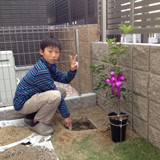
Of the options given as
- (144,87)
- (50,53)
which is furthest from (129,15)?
(50,53)

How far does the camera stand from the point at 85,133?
254 cm

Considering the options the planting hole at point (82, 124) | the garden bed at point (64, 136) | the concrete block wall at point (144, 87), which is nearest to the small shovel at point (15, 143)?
the garden bed at point (64, 136)

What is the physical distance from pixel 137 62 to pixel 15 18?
475cm

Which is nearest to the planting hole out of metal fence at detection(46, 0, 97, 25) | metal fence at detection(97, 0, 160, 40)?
metal fence at detection(97, 0, 160, 40)

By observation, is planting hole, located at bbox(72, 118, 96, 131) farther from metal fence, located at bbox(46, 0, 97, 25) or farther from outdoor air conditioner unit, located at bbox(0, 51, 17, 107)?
metal fence, located at bbox(46, 0, 97, 25)

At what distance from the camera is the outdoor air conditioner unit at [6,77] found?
3.19 m

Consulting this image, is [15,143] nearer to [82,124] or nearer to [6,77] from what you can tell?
[82,124]

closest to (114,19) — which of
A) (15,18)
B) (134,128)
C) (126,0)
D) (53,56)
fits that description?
(126,0)

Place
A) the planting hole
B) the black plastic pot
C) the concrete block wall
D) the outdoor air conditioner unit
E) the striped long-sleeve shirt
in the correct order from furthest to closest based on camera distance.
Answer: the outdoor air conditioner unit
the planting hole
the striped long-sleeve shirt
the black plastic pot
the concrete block wall

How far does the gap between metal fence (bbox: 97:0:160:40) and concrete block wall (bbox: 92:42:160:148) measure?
0.31 meters

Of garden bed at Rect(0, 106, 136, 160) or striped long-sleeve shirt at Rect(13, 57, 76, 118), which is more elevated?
striped long-sleeve shirt at Rect(13, 57, 76, 118)

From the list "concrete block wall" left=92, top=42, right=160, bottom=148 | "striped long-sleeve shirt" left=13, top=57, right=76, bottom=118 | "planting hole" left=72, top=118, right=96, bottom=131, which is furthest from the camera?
"planting hole" left=72, top=118, right=96, bottom=131

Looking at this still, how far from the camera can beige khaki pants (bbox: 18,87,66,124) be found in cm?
241

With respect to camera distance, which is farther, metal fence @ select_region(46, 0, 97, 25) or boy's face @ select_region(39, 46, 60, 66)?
metal fence @ select_region(46, 0, 97, 25)
